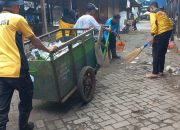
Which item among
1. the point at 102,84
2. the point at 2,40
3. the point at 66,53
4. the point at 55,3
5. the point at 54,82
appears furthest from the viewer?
the point at 55,3

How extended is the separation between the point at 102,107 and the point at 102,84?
1520mm

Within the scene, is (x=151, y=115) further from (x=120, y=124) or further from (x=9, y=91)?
(x=9, y=91)

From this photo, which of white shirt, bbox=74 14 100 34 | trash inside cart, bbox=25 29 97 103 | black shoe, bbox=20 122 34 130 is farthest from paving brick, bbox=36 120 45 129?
white shirt, bbox=74 14 100 34

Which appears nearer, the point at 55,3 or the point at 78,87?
the point at 78,87

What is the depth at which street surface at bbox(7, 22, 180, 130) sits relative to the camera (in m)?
4.64

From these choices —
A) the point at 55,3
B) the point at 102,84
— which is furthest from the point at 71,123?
the point at 55,3

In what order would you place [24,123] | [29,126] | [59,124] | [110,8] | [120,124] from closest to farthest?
1. [24,123]
2. [29,126]
3. [120,124]
4. [59,124]
5. [110,8]

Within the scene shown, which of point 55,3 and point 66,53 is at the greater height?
point 55,3

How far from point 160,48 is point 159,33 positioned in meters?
0.37

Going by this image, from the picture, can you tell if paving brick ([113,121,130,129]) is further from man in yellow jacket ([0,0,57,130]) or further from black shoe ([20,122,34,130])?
man in yellow jacket ([0,0,57,130])

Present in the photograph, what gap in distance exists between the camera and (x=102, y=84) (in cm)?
684

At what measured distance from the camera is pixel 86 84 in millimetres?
5660

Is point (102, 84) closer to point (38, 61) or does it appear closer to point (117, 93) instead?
point (117, 93)

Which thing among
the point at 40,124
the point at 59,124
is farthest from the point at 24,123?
the point at 59,124
